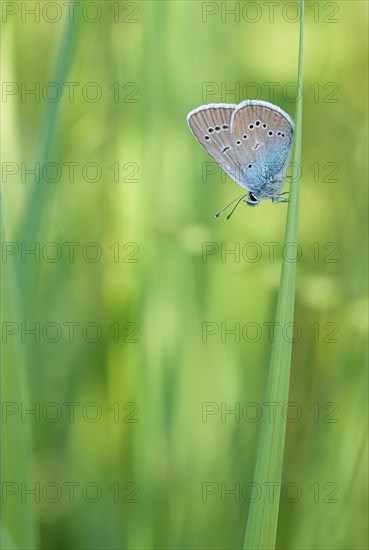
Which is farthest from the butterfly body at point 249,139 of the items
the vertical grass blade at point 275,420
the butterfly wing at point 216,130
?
the vertical grass blade at point 275,420

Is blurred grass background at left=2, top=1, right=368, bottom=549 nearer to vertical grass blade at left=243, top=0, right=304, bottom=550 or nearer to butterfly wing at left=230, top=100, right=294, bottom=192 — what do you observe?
butterfly wing at left=230, top=100, right=294, bottom=192

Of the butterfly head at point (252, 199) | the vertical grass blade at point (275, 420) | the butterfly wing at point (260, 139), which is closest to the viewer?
the vertical grass blade at point (275, 420)

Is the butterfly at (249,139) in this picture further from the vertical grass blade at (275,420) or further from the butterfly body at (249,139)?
the vertical grass blade at (275,420)

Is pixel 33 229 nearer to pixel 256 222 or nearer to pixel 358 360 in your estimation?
pixel 256 222

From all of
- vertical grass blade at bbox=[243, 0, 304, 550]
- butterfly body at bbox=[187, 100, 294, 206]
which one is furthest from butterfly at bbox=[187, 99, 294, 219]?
vertical grass blade at bbox=[243, 0, 304, 550]

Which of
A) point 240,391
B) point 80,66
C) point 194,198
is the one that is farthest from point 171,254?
point 80,66

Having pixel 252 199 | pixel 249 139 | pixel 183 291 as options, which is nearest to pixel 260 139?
pixel 249 139
